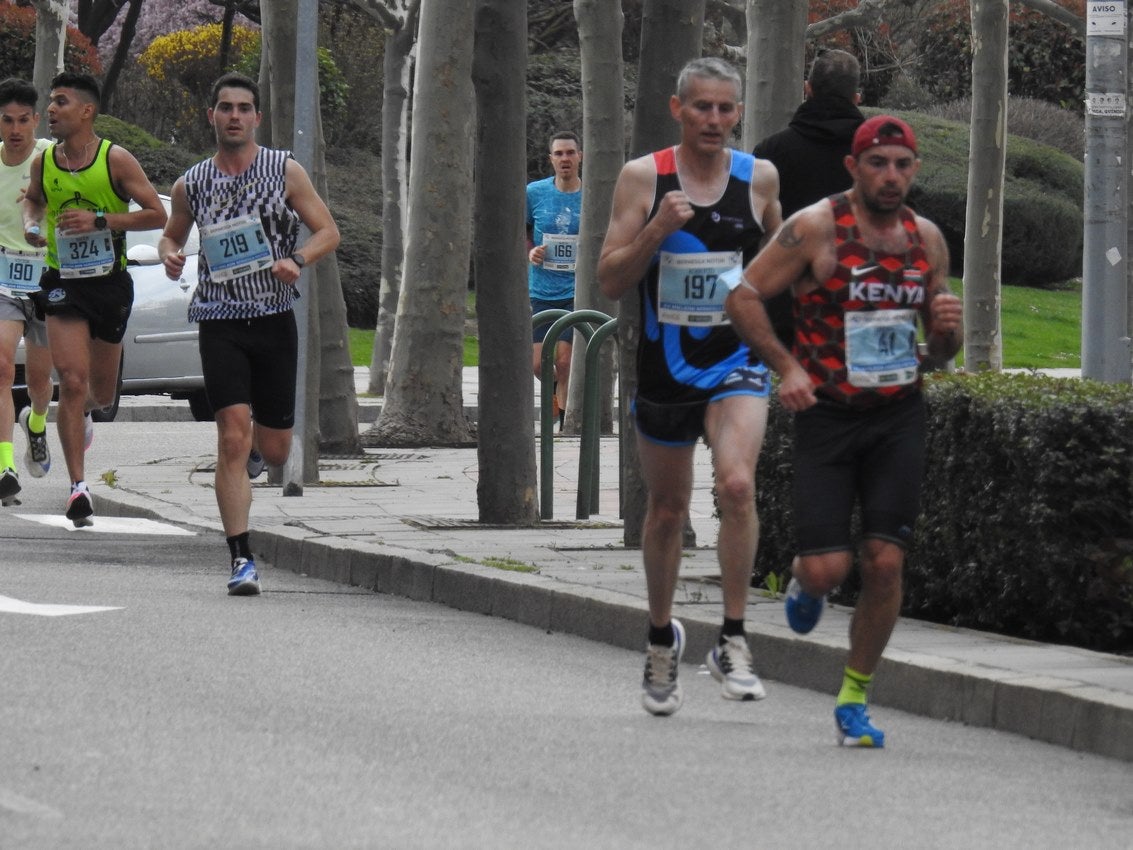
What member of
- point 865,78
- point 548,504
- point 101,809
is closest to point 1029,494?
point 101,809

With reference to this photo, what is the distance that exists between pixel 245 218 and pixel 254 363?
0.60m

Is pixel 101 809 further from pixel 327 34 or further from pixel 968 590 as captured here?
pixel 327 34

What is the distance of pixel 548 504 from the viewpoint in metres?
12.7

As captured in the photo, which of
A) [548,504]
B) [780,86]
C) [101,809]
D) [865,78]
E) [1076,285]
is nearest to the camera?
[101,809]

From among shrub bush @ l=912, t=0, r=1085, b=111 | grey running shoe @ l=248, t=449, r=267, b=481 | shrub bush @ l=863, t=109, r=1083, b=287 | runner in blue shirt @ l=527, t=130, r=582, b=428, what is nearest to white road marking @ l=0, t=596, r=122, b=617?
grey running shoe @ l=248, t=449, r=267, b=481

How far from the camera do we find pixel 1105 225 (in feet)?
37.4

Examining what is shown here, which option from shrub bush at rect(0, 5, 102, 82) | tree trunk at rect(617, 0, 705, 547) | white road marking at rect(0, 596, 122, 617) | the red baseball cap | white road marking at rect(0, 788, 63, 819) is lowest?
white road marking at rect(0, 596, 122, 617)

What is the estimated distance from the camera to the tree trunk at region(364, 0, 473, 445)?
17016mm

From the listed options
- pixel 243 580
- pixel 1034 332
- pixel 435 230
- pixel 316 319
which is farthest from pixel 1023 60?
pixel 243 580

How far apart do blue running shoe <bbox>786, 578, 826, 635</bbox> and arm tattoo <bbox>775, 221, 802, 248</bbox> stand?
0.95 metres

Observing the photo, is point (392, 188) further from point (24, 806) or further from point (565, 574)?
point (24, 806)

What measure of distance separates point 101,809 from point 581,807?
111cm

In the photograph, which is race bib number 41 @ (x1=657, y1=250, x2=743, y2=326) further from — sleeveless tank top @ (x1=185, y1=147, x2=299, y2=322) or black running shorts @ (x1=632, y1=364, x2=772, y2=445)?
sleeveless tank top @ (x1=185, y1=147, x2=299, y2=322)

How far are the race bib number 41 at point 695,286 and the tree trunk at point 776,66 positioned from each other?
7923 millimetres
